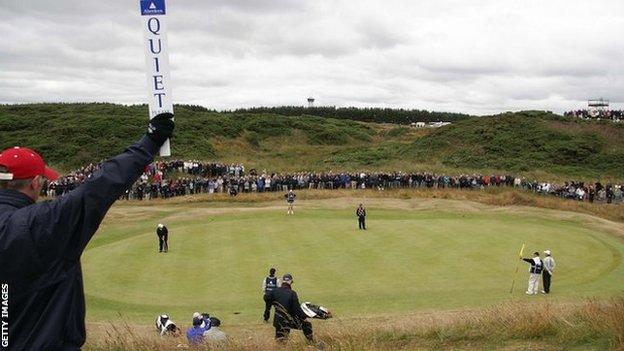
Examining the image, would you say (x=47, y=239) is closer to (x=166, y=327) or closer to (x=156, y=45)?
(x=156, y=45)

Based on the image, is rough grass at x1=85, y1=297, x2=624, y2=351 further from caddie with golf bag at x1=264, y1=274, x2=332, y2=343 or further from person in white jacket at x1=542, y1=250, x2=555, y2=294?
person in white jacket at x1=542, y1=250, x2=555, y2=294

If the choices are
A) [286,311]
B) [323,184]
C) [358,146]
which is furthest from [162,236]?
[358,146]

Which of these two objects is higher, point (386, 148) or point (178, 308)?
point (386, 148)

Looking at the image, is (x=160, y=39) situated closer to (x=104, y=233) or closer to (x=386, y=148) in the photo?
(x=104, y=233)

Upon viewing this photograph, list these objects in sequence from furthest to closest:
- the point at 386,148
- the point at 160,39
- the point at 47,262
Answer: the point at 386,148 < the point at 160,39 < the point at 47,262

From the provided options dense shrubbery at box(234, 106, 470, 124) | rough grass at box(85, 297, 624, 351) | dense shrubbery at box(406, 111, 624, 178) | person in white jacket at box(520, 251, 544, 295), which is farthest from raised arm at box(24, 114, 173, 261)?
dense shrubbery at box(234, 106, 470, 124)

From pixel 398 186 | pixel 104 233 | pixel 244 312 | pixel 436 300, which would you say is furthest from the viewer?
pixel 398 186

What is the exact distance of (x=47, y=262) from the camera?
3.85 metres

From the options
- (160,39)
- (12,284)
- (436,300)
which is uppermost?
(160,39)

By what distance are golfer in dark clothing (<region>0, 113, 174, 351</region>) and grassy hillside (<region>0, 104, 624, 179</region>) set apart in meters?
62.7

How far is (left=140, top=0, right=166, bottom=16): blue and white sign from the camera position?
6.87 m

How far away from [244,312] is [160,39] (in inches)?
477

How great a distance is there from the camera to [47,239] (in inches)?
148

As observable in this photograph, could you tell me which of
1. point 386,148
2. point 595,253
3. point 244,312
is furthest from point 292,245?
point 386,148
